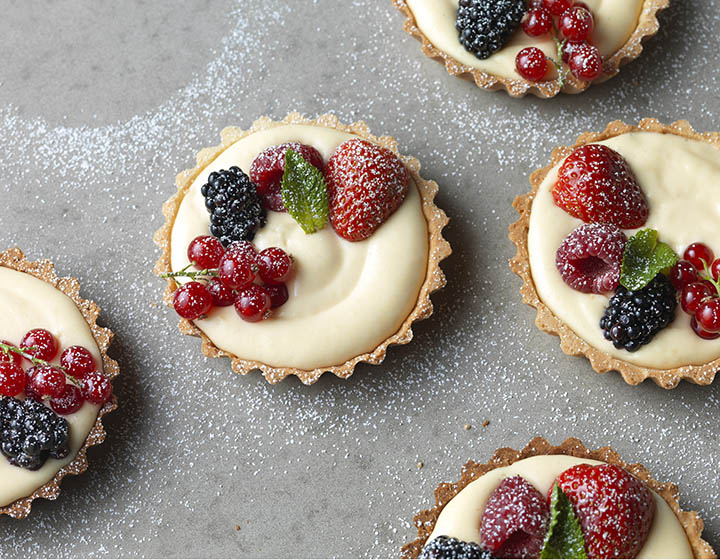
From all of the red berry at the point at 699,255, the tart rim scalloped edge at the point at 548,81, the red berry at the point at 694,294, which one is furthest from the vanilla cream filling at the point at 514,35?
the red berry at the point at 694,294

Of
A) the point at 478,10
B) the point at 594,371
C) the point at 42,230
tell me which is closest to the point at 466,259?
the point at 594,371

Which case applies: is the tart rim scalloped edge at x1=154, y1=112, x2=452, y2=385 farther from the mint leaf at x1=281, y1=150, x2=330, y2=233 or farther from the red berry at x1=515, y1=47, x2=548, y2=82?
the red berry at x1=515, y1=47, x2=548, y2=82

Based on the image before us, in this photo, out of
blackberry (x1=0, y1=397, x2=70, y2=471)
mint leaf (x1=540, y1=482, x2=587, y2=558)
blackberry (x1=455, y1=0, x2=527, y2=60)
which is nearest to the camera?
mint leaf (x1=540, y1=482, x2=587, y2=558)

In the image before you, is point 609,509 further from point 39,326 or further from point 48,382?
point 39,326

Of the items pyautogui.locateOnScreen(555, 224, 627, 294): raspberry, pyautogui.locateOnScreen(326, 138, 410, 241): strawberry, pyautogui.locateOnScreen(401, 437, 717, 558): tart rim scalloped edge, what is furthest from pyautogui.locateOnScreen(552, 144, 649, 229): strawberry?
pyautogui.locateOnScreen(401, 437, 717, 558): tart rim scalloped edge

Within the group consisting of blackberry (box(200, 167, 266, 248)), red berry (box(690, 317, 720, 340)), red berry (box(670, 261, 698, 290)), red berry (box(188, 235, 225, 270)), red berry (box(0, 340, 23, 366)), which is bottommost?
red berry (box(0, 340, 23, 366))

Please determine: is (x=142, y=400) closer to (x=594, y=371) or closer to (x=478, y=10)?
(x=594, y=371)
